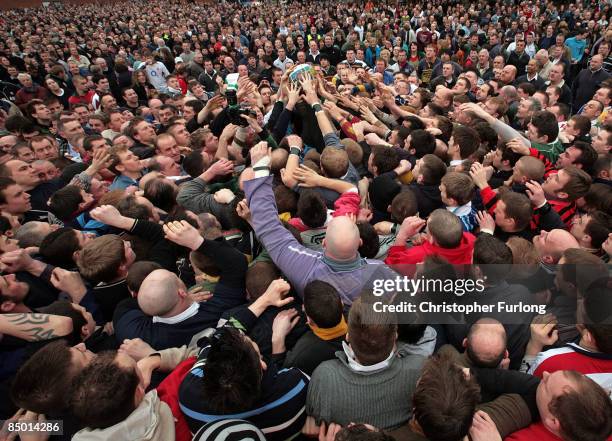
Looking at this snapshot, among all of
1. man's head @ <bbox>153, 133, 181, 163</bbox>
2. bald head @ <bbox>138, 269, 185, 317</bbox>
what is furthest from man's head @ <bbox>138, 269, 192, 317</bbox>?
man's head @ <bbox>153, 133, 181, 163</bbox>

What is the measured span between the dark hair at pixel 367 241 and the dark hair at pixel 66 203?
265 centimetres

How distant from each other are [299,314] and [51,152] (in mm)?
4519

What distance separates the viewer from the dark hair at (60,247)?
2.72 meters

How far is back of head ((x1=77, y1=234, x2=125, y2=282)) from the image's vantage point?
Answer: 243cm

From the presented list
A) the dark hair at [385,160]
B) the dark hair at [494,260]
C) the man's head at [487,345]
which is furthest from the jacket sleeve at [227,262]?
the dark hair at [385,160]

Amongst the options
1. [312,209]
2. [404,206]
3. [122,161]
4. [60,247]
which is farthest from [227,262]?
[122,161]

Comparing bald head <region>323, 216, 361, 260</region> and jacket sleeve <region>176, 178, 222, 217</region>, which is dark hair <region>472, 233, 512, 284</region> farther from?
jacket sleeve <region>176, 178, 222, 217</region>

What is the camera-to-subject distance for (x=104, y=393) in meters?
1.43

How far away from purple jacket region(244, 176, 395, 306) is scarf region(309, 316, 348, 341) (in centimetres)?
25

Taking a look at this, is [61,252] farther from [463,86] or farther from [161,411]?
[463,86]

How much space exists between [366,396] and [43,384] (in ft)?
4.71

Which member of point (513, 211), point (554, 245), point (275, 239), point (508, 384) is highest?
point (275, 239)

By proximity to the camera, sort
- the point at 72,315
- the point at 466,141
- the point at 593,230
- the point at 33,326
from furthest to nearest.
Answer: the point at 466,141
the point at 593,230
the point at 72,315
the point at 33,326

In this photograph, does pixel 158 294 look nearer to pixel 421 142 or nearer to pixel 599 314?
pixel 599 314
